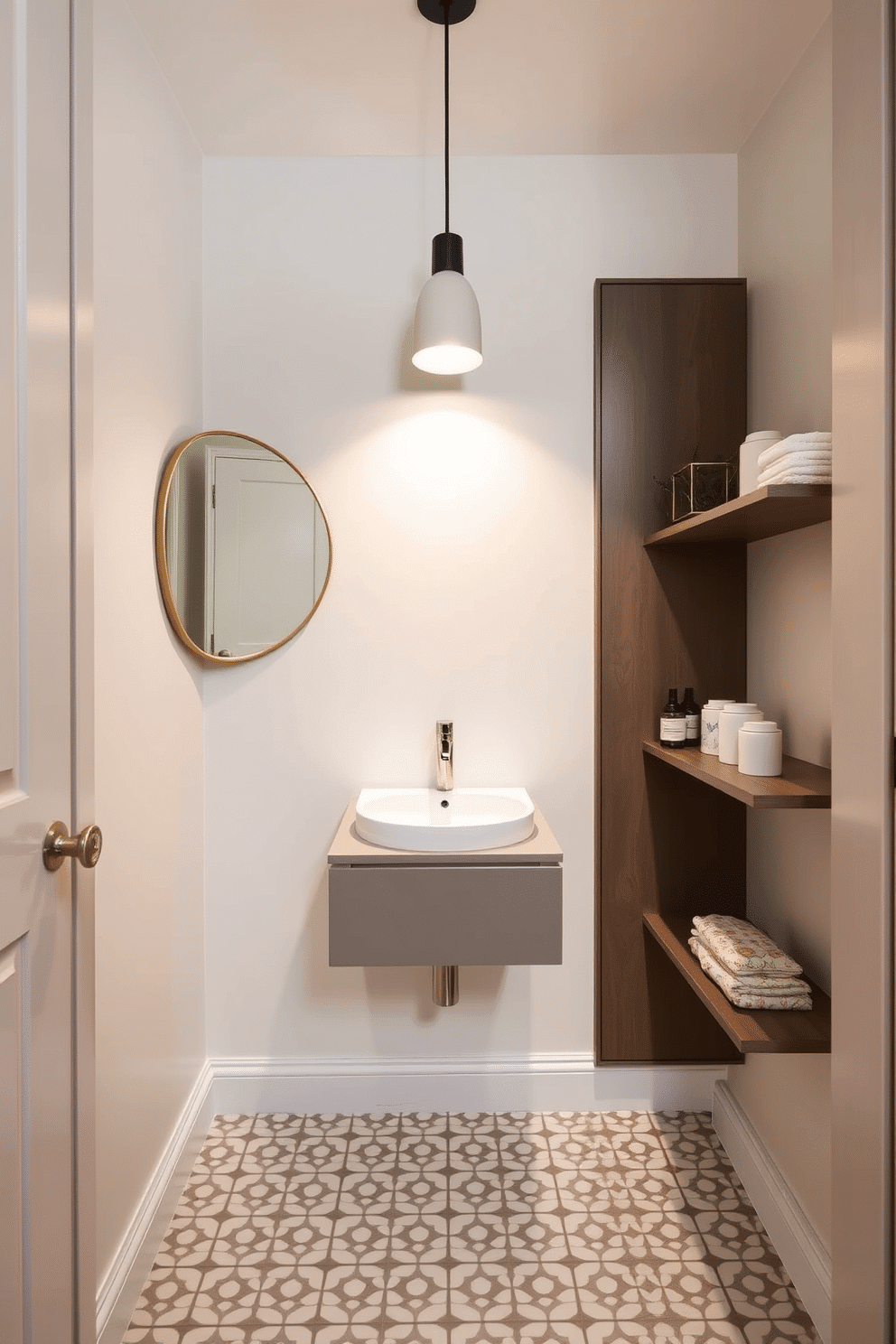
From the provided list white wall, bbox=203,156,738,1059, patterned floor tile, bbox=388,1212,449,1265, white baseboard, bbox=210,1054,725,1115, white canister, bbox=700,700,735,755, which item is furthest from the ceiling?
patterned floor tile, bbox=388,1212,449,1265

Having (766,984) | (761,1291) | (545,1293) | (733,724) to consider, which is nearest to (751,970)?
(766,984)

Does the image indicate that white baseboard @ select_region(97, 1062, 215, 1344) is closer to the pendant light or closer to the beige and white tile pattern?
the beige and white tile pattern

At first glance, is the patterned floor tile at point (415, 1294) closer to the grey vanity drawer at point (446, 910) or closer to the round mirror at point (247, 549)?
the grey vanity drawer at point (446, 910)

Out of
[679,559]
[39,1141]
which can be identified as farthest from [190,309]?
[39,1141]

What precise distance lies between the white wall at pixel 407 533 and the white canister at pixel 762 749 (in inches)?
23.4

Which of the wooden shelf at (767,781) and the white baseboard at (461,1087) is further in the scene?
the white baseboard at (461,1087)

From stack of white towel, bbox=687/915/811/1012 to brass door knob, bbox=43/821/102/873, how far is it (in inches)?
48.7

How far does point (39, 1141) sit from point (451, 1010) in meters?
1.38

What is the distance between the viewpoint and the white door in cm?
88

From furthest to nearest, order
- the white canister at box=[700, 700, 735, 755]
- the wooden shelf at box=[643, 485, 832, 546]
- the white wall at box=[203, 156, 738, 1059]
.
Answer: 1. the white wall at box=[203, 156, 738, 1059]
2. the white canister at box=[700, 700, 735, 755]
3. the wooden shelf at box=[643, 485, 832, 546]

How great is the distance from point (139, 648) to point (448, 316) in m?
0.96

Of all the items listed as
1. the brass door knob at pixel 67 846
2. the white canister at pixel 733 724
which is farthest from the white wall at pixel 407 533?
the brass door knob at pixel 67 846

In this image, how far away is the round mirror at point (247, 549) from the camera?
1990 mm

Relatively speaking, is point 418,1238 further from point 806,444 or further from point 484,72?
point 484,72
